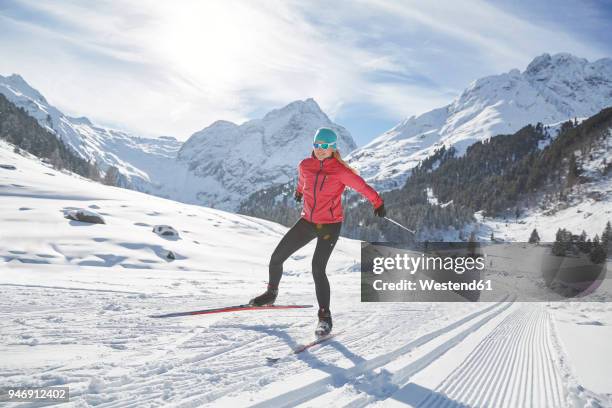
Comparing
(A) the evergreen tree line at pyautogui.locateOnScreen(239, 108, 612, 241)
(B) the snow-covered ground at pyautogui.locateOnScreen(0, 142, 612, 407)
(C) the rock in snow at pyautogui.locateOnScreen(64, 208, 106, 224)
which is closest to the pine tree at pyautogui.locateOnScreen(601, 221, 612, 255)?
(A) the evergreen tree line at pyautogui.locateOnScreen(239, 108, 612, 241)

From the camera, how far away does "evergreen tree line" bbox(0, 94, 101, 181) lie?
101438 mm

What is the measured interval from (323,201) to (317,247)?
23.0 inches

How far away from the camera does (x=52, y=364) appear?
3031 mm

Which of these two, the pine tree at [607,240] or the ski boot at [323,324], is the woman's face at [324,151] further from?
the pine tree at [607,240]

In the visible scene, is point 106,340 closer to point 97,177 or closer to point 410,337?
point 410,337

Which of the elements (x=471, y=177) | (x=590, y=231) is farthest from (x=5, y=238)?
(x=471, y=177)

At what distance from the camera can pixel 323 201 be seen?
488 centimetres

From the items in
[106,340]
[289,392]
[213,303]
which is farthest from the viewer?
[213,303]

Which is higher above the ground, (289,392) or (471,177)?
(471,177)

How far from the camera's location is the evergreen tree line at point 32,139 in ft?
333

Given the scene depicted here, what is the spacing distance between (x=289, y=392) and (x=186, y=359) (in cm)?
110

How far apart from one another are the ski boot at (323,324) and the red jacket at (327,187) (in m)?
1.12

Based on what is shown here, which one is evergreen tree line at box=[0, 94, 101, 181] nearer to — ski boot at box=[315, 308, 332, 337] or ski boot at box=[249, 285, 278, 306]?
ski boot at box=[249, 285, 278, 306]

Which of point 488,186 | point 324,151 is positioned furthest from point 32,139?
point 488,186
